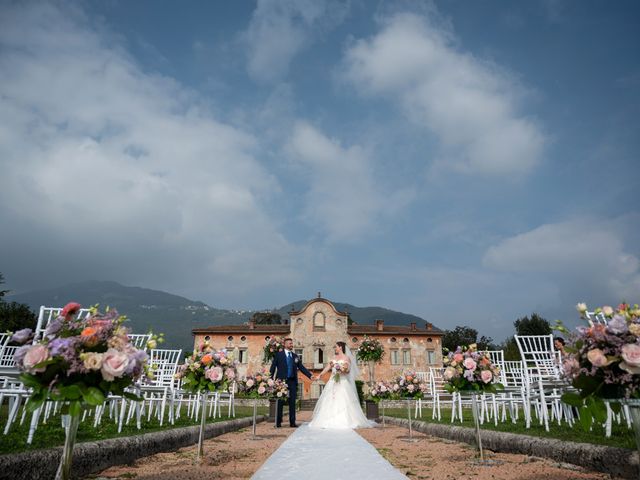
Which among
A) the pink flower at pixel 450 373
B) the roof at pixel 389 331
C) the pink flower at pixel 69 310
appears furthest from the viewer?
the roof at pixel 389 331

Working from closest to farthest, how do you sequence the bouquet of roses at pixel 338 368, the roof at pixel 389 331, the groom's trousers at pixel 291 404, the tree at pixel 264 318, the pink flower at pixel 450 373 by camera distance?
1. the pink flower at pixel 450 373
2. the groom's trousers at pixel 291 404
3. the bouquet of roses at pixel 338 368
4. the roof at pixel 389 331
5. the tree at pixel 264 318

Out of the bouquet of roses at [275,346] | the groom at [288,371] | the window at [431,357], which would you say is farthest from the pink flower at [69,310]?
the window at [431,357]

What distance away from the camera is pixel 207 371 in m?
4.95

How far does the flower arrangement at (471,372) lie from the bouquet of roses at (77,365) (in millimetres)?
3601

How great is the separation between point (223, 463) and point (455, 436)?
12.9 feet

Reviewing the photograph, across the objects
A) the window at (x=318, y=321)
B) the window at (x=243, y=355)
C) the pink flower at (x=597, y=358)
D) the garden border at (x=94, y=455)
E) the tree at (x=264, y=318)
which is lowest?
the garden border at (x=94, y=455)

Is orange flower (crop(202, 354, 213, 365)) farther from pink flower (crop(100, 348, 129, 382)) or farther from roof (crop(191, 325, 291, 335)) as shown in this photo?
roof (crop(191, 325, 291, 335))

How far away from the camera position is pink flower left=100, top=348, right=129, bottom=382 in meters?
2.11

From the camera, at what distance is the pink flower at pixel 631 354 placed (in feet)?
6.97

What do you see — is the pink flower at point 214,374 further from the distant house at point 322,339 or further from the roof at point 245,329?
the roof at point 245,329

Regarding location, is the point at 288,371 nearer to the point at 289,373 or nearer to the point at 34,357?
the point at 289,373

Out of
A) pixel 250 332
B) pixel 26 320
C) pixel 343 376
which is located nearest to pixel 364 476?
pixel 343 376

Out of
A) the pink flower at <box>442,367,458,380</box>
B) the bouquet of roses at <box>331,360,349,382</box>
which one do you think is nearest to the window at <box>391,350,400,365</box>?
the bouquet of roses at <box>331,360,349,382</box>

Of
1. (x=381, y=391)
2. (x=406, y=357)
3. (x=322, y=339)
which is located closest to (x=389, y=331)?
(x=406, y=357)
